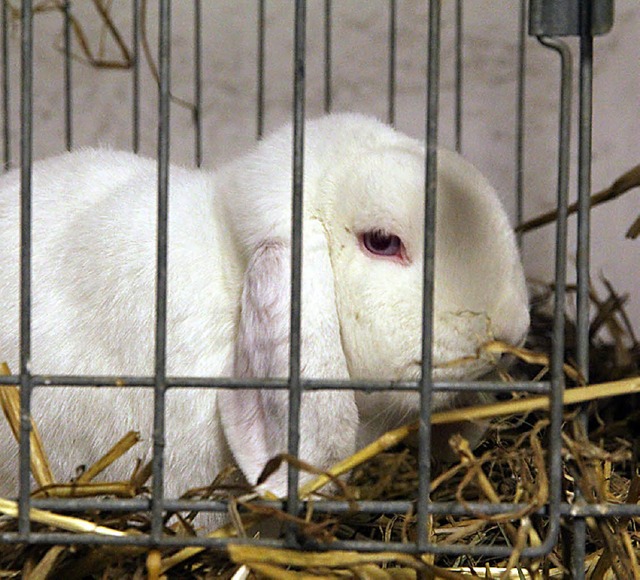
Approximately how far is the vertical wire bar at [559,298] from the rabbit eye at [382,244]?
18.9 inches

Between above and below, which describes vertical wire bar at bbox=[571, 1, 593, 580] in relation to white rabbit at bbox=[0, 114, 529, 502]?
above

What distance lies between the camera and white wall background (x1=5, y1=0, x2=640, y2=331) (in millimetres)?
3922

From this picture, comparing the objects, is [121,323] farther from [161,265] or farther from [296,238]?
[296,238]

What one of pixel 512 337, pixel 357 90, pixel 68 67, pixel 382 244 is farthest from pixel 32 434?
pixel 357 90

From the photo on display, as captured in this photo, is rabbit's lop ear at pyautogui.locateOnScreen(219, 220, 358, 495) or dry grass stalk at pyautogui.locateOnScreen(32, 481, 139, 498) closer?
dry grass stalk at pyautogui.locateOnScreen(32, 481, 139, 498)

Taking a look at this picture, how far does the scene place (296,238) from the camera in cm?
152

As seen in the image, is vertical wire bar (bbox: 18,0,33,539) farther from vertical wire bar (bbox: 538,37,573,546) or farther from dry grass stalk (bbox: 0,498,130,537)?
vertical wire bar (bbox: 538,37,573,546)

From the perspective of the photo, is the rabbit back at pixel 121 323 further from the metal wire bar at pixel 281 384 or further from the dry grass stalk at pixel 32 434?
the metal wire bar at pixel 281 384

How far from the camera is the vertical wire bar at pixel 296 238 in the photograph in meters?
1.50

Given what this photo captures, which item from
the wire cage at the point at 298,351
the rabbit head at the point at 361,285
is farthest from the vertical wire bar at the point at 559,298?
the rabbit head at the point at 361,285

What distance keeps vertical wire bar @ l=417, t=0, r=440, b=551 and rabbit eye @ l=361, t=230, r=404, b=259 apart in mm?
475

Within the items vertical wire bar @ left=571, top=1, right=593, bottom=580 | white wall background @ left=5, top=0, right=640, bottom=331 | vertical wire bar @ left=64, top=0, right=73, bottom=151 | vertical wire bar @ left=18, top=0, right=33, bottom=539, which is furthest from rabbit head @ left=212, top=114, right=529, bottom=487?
white wall background @ left=5, top=0, right=640, bottom=331

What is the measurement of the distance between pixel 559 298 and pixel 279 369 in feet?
1.82

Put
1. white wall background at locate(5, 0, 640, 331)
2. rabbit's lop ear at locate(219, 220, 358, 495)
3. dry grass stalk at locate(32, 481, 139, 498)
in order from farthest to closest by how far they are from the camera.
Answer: white wall background at locate(5, 0, 640, 331) < rabbit's lop ear at locate(219, 220, 358, 495) < dry grass stalk at locate(32, 481, 139, 498)
